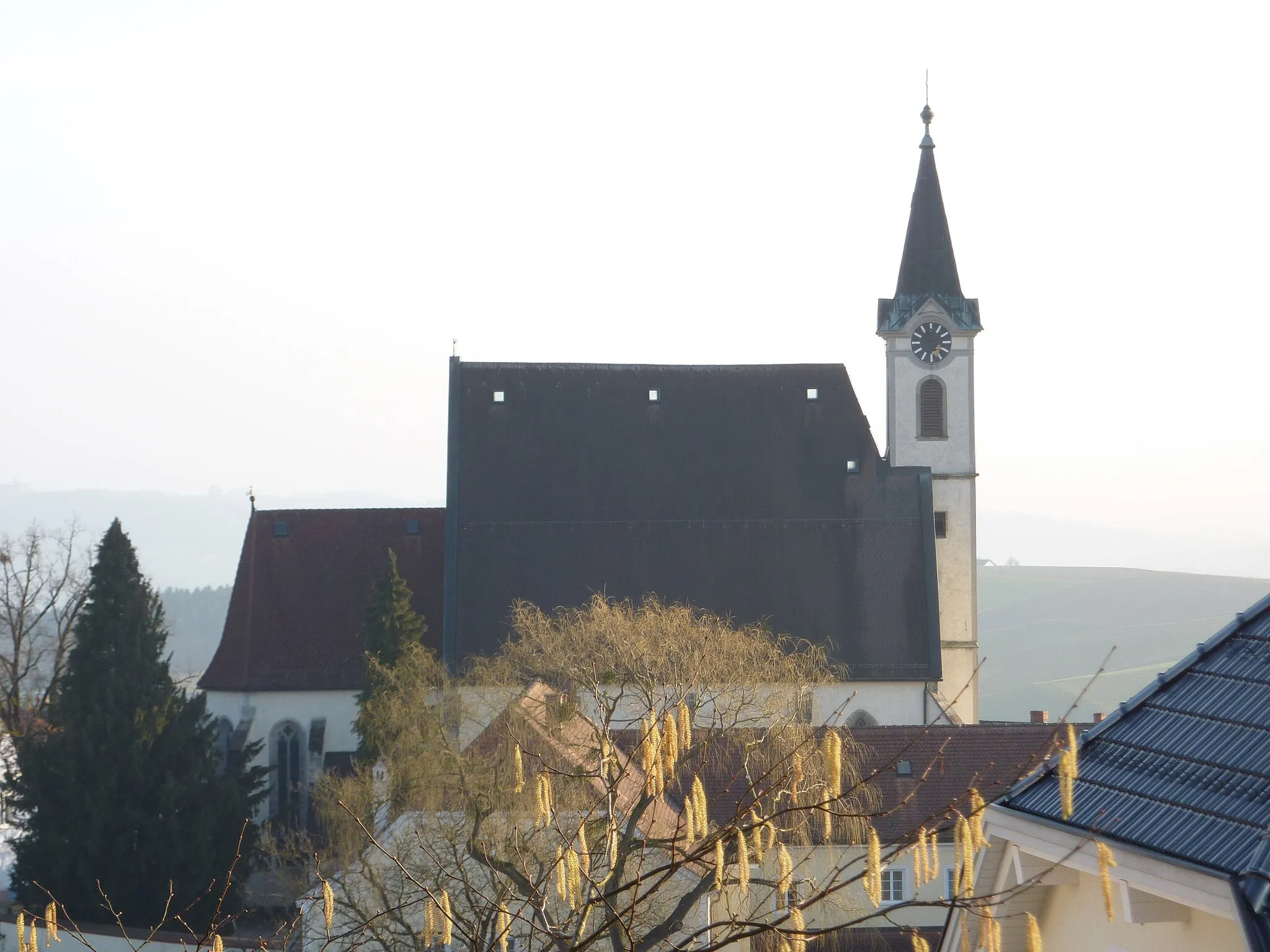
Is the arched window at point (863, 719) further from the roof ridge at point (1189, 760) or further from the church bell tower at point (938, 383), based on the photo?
the roof ridge at point (1189, 760)

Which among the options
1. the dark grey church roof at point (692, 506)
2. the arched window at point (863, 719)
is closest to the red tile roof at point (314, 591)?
the dark grey church roof at point (692, 506)

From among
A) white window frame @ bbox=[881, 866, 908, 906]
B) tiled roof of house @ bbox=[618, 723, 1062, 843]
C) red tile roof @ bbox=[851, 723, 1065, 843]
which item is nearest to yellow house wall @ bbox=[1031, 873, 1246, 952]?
tiled roof of house @ bbox=[618, 723, 1062, 843]

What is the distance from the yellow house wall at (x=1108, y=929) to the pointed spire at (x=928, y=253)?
101 feet

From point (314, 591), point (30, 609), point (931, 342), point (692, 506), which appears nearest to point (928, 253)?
point (931, 342)

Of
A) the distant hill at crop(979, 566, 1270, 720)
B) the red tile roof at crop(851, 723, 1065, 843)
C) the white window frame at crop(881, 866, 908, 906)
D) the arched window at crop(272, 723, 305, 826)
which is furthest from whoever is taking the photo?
the distant hill at crop(979, 566, 1270, 720)

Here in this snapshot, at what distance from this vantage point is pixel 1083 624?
164 meters

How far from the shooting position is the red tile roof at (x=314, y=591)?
1471 inches

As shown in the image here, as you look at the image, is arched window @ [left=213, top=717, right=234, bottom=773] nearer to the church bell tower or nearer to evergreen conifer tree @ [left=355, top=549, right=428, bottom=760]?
evergreen conifer tree @ [left=355, top=549, right=428, bottom=760]

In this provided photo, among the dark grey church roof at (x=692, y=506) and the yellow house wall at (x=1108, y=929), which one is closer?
the yellow house wall at (x=1108, y=929)

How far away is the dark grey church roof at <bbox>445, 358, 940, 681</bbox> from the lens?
1417 inches

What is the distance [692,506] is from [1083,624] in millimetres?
134825

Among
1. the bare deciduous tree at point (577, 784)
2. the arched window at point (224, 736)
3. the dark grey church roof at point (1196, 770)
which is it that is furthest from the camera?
the arched window at point (224, 736)

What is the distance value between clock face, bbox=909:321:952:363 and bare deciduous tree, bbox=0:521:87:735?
20371 millimetres

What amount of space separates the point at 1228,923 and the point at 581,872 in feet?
9.66
